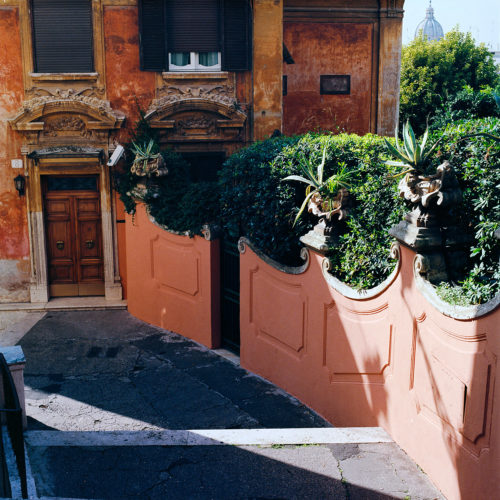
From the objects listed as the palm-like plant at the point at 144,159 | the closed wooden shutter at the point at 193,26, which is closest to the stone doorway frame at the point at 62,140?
the palm-like plant at the point at 144,159

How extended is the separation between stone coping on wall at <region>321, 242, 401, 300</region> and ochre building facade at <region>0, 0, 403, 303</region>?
5.18 metres

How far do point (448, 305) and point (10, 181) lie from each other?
9.84m

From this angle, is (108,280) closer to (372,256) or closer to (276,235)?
(276,235)

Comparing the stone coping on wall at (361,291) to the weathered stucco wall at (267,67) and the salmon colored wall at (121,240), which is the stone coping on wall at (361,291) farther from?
the salmon colored wall at (121,240)

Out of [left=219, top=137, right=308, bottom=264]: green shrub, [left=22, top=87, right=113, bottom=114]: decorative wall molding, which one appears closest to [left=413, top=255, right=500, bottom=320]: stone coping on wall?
[left=219, top=137, right=308, bottom=264]: green shrub

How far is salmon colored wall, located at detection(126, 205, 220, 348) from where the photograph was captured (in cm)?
1051

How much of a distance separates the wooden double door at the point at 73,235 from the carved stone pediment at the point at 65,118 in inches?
33.5

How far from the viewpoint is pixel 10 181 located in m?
12.5

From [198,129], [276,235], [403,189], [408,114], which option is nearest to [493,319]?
[403,189]

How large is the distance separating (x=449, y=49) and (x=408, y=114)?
400 cm

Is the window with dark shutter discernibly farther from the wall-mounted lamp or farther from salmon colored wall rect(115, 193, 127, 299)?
the wall-mounted lamp

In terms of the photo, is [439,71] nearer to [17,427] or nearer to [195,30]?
[195,30]

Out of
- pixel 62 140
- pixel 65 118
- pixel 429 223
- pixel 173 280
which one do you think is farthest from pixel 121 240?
pixel 429 223

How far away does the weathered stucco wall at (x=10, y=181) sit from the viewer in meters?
12.1
